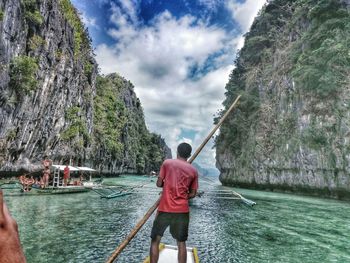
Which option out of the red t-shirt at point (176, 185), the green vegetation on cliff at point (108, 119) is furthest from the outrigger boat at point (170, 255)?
the green vegetation on cliff at point (108, 119)

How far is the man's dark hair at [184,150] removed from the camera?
4871 mm

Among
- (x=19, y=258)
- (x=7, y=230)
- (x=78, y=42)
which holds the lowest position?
(x=19, y=258)

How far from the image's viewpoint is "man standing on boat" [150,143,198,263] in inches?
180

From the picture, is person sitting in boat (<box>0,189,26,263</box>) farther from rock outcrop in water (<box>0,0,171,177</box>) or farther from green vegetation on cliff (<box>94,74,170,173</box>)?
green vegetation on cliff (<box>94,74,170,173</box>)

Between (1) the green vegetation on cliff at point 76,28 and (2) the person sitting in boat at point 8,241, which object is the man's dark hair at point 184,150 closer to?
(2) the person sitting in boat at point 8,241

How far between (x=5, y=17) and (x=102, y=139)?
38.8 metres

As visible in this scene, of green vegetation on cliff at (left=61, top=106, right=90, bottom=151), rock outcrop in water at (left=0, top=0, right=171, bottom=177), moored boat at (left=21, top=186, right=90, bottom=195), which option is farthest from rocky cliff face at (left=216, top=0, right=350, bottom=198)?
rock outcrop in water at (left=0, top=0, right=171, bottom=177)

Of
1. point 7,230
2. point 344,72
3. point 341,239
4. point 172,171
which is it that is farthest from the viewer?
point 344,72

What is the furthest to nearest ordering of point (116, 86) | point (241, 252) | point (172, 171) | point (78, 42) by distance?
point (116, 86) < point (78, 42) < point (241, 252) < point (172, 171)

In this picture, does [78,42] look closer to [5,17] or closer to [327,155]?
[5,17]

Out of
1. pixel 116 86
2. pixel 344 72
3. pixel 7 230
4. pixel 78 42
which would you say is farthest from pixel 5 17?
pixel 116 86

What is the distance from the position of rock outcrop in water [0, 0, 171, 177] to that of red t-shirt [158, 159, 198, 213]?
23560mm

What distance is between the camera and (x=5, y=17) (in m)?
23.3

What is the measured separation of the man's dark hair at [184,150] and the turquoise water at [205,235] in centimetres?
433
